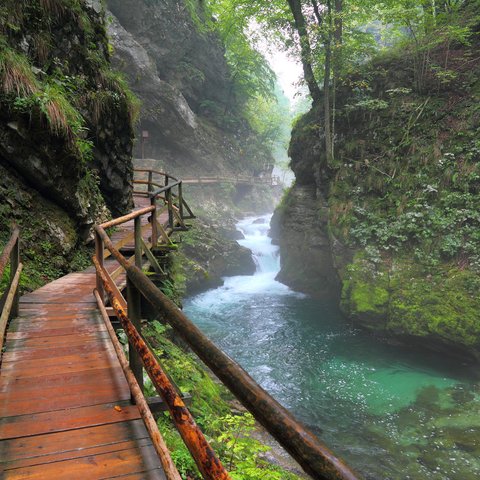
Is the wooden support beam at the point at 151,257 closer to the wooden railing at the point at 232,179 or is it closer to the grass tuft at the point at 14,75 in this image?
the grass tuft at the point at 14,75

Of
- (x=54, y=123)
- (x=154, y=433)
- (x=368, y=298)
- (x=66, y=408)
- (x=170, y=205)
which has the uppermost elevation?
(x=54, y=123)

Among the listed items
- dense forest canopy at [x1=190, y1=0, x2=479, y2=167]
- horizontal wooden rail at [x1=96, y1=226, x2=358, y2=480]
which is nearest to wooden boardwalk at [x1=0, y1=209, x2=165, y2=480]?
horizontal wooden rail at [x1=96, y1=226, x2=358, y2=480]

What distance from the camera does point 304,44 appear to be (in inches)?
668

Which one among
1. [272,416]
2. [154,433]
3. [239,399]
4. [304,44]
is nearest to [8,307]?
[154,433]

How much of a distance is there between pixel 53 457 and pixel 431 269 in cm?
1205

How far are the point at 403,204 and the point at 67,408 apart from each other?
1306cm

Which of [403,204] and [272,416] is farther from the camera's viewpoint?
[403,204]

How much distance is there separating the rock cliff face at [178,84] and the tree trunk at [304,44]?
1187 centimetres

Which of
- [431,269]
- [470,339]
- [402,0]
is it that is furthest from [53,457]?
[402,0]

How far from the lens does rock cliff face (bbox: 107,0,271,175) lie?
26703 millimetres

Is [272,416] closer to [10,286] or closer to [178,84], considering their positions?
[10,286]

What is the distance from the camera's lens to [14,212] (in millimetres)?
6426

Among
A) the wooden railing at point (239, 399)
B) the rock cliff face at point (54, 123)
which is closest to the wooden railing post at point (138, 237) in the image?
the rock cliff face at point (54, 123)

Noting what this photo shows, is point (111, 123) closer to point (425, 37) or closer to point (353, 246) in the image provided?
point (353, 246)
